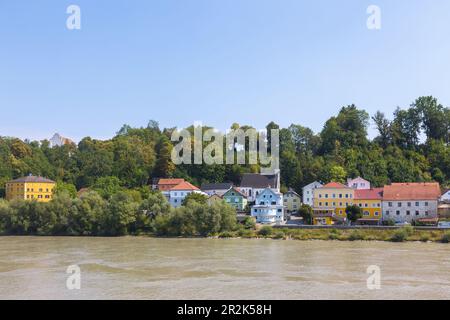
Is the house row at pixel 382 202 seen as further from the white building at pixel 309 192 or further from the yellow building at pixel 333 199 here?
the white building at pixel 309 192

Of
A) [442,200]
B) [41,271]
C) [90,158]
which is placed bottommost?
[41,271]

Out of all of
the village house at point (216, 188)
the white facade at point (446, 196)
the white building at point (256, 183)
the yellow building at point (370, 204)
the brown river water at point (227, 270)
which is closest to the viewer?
the brown river water at point (227, 270)

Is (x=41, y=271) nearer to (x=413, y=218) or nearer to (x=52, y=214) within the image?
(x=52, y=214)

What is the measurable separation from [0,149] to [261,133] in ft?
123

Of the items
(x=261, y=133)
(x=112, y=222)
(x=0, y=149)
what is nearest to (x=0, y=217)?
(x=112, y=222)

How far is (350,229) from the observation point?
4075cm

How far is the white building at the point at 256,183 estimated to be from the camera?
193 ft

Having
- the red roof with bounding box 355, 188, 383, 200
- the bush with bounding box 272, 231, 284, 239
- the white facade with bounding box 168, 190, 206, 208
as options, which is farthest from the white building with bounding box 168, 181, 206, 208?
the bush with bounding box 272, 231, 284, 239

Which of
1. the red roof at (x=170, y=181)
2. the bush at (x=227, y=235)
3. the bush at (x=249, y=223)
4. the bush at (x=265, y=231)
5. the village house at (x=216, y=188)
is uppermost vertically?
the red roof at (x=170, y=181)

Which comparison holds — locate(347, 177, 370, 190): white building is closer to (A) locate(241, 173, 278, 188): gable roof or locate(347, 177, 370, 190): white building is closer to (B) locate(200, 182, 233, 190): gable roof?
(A) locate(241, 173, 278, 188): gable roof

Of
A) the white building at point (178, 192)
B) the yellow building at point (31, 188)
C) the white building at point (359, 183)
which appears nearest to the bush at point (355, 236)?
the white building at point (359, 183)

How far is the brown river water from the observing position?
19406 mm

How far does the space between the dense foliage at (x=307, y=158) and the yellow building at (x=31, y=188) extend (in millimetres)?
2260
